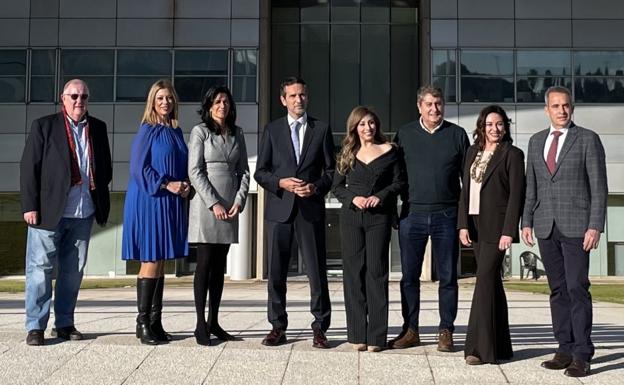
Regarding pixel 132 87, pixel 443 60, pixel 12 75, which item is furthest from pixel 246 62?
pixel 12 75

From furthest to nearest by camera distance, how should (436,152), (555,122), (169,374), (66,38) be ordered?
1. (66,38)
2. (436,152)
3. (555,122)
4. (169,374)

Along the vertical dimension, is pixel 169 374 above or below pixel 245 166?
below

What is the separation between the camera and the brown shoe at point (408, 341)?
5969 millimetres

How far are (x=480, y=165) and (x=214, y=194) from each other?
2271 mm

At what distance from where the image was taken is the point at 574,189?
17.5 ft

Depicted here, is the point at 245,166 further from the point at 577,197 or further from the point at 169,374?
the point at 577,197

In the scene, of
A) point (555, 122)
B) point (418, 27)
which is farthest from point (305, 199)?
point (418, 27)

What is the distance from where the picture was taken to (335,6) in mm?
26906

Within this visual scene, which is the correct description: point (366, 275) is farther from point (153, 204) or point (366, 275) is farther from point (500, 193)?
point (153, 204)

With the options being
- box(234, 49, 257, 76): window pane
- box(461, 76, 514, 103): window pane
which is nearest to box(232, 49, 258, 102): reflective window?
box(234, 49, 257, 76): window pane

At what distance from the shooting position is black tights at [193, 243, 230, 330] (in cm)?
612

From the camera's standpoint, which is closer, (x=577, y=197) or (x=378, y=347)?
(x=577, y=197)

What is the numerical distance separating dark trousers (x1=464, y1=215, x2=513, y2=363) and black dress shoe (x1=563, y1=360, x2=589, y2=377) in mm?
544

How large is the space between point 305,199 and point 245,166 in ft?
2.29
